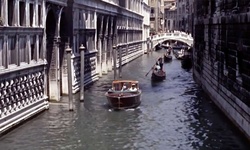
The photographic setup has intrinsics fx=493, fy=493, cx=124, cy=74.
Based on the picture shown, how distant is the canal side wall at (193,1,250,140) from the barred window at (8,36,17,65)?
283 inches

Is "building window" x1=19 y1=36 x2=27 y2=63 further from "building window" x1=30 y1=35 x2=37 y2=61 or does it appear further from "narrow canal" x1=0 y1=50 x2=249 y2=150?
"narrow canal" x1=0 y1=50 x2=249 y2=150

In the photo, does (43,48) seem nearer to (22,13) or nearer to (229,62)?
(22,13)

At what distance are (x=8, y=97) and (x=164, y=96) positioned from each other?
10936 mm

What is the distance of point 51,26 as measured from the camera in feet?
68.8

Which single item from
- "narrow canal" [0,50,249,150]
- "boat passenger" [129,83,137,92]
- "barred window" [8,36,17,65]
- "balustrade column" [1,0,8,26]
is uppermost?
"balustrade column" [1,0,8,26]

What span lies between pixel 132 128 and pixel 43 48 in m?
4.76

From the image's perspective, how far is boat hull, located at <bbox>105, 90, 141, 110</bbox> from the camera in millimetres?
19906

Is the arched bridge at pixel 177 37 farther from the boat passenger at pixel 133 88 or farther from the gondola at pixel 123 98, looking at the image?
the gondola at pixel 123 98

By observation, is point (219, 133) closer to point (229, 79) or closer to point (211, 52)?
point (229, 79)

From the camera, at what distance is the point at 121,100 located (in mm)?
19906

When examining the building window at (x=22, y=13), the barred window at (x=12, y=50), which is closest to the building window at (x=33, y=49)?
the building window at (x=22, y=13)

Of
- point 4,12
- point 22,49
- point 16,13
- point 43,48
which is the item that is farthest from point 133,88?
point 4,12

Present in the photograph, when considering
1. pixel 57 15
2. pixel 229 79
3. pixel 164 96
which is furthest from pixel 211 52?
pixel 57 15

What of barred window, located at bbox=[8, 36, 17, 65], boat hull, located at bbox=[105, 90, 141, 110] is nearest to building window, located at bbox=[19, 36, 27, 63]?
barred window, located at bbox=[8, 36, 17, 65]
